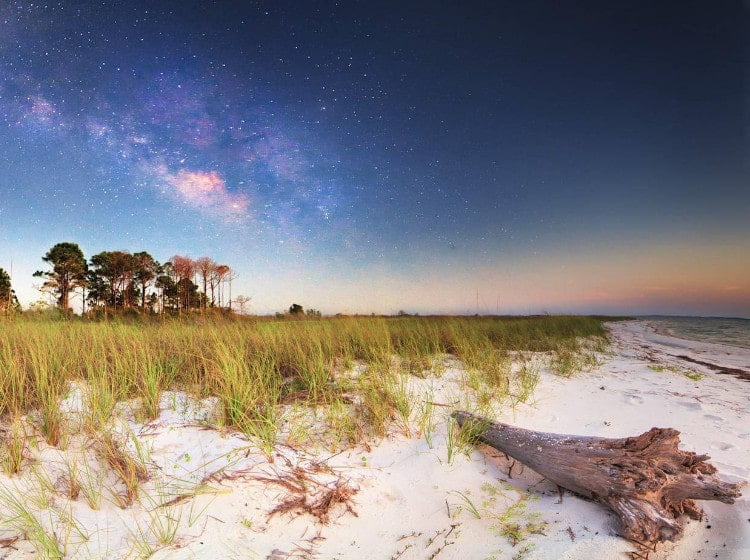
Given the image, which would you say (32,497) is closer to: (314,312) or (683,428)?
(683,428)

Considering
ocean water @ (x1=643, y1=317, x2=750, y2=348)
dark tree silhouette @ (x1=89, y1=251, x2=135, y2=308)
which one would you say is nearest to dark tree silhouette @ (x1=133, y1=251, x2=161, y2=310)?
dark tree silhouette @ (x1=89, y1=251, x2=135, y2=308)

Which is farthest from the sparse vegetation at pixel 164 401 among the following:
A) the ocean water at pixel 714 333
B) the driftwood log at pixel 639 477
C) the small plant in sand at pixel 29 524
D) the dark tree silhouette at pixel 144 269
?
the dark tree silhouette at pixel 144 269

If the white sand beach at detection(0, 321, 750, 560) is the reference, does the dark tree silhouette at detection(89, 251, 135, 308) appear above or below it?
above

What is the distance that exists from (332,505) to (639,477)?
6.70 ft

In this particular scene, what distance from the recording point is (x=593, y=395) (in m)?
5.39

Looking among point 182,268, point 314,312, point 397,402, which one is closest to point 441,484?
point 397,402

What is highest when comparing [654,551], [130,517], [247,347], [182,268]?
[182,268]

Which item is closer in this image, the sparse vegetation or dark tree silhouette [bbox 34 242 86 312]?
the sparse vegetation

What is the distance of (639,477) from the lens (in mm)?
2590

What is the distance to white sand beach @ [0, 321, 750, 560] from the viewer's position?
2.28 m

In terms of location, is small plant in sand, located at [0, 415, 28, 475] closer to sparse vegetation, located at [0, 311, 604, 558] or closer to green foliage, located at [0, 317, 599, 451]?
sparse vegetation, located at [0, 311, 604, 558]

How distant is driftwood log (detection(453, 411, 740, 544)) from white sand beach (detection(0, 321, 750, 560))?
0.10 m

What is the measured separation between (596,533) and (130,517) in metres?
2.86

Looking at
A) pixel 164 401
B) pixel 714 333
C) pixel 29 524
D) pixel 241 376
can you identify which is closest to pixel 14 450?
pixel 29 524
